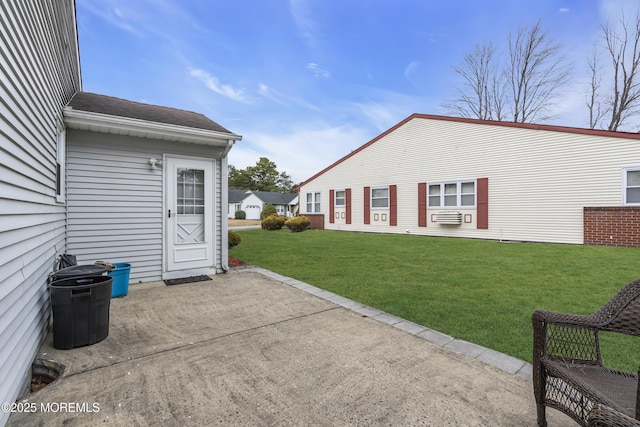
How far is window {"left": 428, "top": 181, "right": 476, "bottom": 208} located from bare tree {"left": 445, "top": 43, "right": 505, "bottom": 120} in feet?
37.6

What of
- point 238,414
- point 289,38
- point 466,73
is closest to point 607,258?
point 238,414

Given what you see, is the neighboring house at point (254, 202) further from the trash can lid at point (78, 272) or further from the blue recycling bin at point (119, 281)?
the trash can lid at point (78, 272)

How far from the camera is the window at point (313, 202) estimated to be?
18.5 m

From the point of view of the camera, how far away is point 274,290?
468 centimetres

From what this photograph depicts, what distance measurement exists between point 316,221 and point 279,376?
52.2 ft

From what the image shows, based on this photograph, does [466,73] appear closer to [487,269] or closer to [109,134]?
[487,269]

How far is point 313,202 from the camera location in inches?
738

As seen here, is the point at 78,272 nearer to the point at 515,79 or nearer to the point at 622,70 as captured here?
the point at 515,79

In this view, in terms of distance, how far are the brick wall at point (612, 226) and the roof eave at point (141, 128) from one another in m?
11.1

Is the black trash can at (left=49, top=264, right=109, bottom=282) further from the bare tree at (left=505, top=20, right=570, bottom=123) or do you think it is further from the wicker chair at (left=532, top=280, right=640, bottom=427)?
the bare tree at (left=505, top=20, right=570, bottom=123)

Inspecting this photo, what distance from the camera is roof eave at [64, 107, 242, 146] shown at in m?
4.18

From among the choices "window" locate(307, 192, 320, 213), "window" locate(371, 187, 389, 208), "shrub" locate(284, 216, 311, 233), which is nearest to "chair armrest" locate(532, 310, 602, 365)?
"window" locate(371, 187, 389, 208)

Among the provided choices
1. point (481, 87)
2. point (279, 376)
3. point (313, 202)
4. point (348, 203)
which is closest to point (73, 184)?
point (279, 376)

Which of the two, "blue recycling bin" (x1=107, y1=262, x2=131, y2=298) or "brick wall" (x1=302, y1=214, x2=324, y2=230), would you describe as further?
"brick wall" (x1=302, y1=214, x2=324, y2=230)
